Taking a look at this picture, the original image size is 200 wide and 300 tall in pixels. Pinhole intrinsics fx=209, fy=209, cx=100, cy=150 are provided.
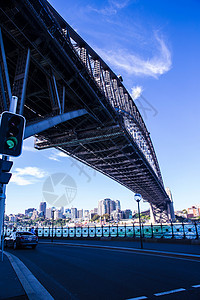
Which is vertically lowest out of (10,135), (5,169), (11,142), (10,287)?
(10,287)

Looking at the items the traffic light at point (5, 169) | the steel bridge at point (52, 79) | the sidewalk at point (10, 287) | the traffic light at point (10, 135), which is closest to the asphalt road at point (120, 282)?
the sidewalk at point (10, 287)

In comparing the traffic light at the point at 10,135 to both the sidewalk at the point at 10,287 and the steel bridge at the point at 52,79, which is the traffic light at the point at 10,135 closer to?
the sidewalk at the point at 10,287

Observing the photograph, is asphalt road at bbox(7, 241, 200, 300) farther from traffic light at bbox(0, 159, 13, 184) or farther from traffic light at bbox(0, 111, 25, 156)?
traffic light at bbox(0, 111, 25, 156)

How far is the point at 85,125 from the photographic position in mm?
29859

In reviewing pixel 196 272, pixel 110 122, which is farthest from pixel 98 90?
pixel 196 272

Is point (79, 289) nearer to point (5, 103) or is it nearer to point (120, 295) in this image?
point (120, 295)

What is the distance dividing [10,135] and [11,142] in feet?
0.45

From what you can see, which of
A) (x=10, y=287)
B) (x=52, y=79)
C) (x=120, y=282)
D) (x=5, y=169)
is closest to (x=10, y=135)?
(x=5, y=169)

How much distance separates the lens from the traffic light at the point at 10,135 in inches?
147

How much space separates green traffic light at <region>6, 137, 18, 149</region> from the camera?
375cm

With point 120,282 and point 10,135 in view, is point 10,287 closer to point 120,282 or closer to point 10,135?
point 120,282

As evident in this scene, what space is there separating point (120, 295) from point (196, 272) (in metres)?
3.55

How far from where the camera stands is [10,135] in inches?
150

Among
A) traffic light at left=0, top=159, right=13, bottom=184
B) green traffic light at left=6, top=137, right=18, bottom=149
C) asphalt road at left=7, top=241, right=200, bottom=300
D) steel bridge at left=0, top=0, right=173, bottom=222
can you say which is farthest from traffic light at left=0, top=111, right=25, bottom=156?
steel bridge at left=0, top=0, right=173, bottom=222
